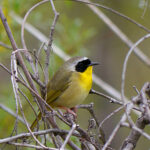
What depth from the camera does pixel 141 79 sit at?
5.89m

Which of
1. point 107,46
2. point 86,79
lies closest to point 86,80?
point 86,79

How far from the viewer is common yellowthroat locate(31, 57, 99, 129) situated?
10.8ft

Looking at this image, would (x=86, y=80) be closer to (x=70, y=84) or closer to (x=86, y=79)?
(x=86, y=79)

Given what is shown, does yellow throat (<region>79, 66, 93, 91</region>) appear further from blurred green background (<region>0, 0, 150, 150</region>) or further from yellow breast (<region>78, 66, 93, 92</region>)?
blurred green background (<region>0, 0, 150, 150</region>)

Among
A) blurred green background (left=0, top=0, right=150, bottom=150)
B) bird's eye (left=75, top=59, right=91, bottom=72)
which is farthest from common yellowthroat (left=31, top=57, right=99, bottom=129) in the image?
blurred green background (left=0, top=0, right=150, bottom=150)

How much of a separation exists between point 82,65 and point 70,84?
23cm

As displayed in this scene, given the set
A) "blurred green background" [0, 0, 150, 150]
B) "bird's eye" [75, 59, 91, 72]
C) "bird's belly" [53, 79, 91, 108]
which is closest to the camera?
"bird's belly" [53, 79, 91, 108]

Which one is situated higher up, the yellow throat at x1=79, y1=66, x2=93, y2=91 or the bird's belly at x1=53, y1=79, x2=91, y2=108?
the yellow throat at x1=79, y1=66, x2=93, y2=91

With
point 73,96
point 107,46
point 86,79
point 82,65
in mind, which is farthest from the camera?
point 107,46

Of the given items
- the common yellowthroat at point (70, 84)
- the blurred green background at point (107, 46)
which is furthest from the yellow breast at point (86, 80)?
the blurred green background at point (107, 46)

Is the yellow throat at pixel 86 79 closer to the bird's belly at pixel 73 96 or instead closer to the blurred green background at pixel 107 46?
the bird's belly at pixel 73 96

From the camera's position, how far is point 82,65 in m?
3.52

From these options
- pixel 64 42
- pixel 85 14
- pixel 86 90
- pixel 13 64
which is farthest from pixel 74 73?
pixel 85 14

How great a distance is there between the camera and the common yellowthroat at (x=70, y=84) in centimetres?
330
